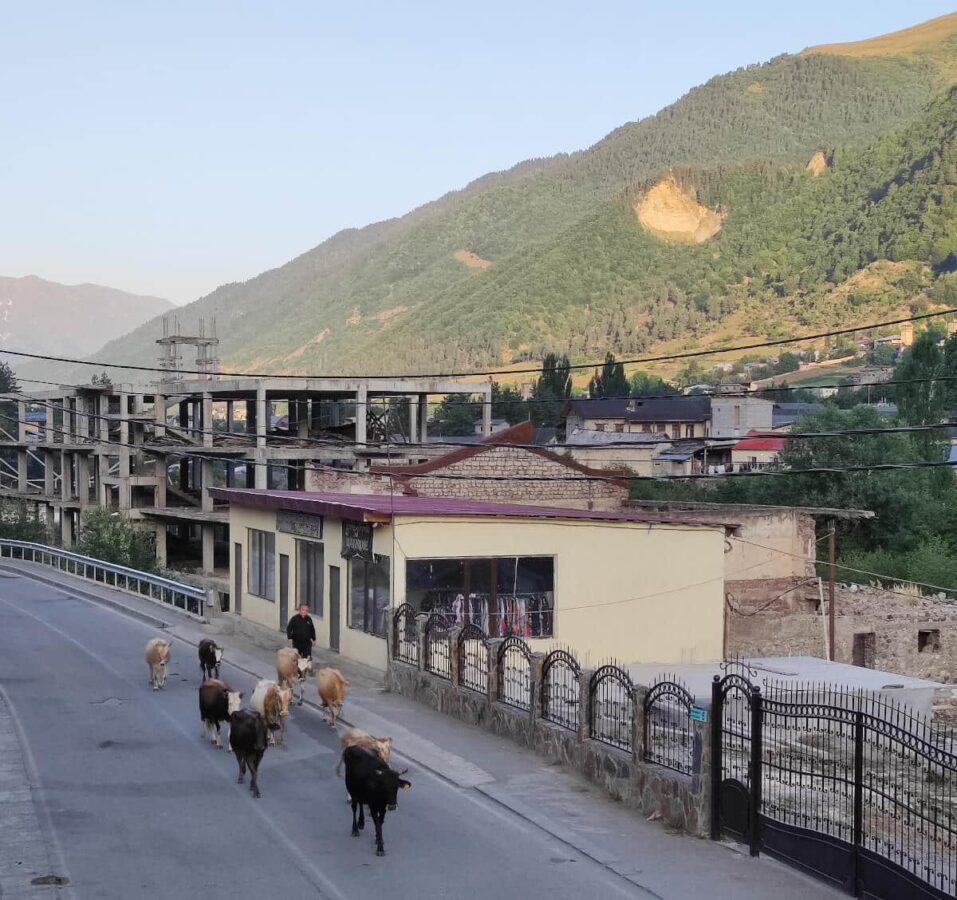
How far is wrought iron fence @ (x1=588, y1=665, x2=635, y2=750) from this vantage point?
1535 cm

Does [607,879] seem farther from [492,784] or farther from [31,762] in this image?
[31,762]

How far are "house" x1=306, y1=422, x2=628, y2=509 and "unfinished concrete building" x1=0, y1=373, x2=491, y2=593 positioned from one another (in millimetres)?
19483

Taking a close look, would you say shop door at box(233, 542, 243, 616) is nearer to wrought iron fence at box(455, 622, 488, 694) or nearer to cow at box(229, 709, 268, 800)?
wrought iron fence at box(455, 622, 488, 694)

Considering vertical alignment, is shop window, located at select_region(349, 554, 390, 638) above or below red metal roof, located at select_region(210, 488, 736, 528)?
below

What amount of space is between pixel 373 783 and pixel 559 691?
4.79 metres

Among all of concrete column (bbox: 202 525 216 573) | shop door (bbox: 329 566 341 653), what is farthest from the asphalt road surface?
concrete column (bbox: 202 525 216 573)

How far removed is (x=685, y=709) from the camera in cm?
1420

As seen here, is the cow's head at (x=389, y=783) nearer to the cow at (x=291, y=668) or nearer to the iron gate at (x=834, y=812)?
the iron gate at (x=834, y=812)

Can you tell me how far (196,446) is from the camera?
220ft

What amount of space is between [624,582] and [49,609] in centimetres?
1682

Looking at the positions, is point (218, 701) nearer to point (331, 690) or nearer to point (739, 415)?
point (331, 690)

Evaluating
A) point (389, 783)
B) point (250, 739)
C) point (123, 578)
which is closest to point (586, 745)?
point (389, 783)

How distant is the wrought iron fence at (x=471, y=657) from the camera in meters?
19.3

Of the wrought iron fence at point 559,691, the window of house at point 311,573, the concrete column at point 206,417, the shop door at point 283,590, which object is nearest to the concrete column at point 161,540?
the concrete column at point 206,417
